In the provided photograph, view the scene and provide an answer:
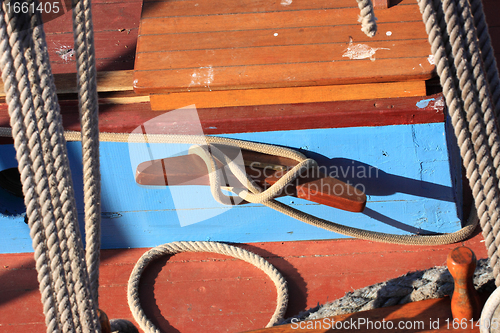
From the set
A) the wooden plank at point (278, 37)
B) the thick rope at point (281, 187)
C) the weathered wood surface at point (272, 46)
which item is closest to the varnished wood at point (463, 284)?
the thick rope at point (281, 187)

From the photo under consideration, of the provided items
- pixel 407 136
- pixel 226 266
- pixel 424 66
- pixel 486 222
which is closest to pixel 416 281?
pixel 486 222

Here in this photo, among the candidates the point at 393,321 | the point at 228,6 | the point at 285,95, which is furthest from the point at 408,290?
the point at 228,6

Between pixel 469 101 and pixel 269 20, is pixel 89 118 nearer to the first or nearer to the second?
pixel 469 101

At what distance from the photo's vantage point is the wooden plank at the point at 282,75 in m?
1.30

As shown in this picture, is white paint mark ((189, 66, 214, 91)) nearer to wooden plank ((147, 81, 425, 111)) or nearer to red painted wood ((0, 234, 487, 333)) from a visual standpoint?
wooden plank ((147, 81, 425, 111))

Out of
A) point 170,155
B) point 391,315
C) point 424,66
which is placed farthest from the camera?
point 170,155

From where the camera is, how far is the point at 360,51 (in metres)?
1.35

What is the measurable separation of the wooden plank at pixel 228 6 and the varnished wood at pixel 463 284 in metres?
1.01

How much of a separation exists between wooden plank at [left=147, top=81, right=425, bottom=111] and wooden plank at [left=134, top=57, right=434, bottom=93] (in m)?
0.03

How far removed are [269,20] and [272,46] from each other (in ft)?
0.40

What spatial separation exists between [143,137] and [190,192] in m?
0.28

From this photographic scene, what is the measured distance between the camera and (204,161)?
136 cm

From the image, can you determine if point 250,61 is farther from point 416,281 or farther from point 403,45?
point 416,281

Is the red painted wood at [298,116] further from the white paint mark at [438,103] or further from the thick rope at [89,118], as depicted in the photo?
the thick rope at [89,118]
